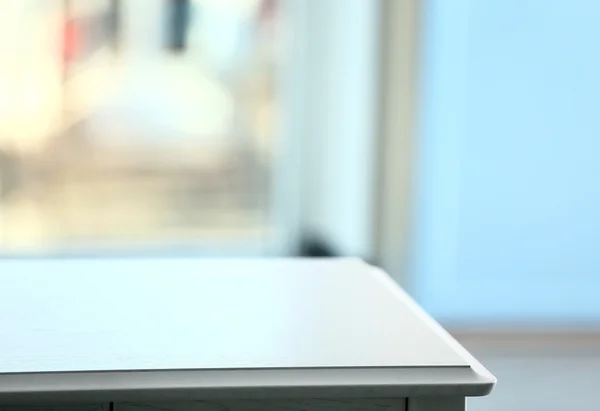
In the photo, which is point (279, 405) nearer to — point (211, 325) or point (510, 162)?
point (211, 325)

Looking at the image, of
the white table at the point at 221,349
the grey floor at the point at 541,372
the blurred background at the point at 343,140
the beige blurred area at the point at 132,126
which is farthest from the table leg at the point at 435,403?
the beige blurred area at the point at 132,126

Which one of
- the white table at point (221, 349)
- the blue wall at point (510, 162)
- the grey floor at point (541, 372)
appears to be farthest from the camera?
the blue wall at point (510, 162)

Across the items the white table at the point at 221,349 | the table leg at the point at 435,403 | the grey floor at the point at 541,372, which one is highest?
Result: the white table at the point at 221,349

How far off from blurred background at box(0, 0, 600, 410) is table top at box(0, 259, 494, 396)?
0.75m

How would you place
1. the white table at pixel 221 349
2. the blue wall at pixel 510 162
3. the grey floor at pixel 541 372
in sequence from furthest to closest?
the blue wall at pixel 510 162, the grey floor at pixel 541 372, the white table at pixel 221 349

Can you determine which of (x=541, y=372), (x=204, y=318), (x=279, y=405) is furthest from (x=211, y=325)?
(x=541, y=372)

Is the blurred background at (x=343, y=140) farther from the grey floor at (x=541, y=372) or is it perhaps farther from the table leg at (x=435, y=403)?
the table leg at (x=435, y=403)

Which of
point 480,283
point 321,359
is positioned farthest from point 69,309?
point 480,283

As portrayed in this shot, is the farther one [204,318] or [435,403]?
[204,318]

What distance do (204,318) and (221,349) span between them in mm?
107

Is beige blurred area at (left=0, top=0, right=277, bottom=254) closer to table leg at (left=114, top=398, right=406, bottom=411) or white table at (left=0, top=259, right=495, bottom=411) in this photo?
white table at (left=0, top=259, right=495, bottom=411)

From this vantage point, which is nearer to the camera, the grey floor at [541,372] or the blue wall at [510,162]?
the grey floor at [541,372]

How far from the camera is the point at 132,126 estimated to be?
6.24 ft

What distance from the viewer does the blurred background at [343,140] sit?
6.02 ft
